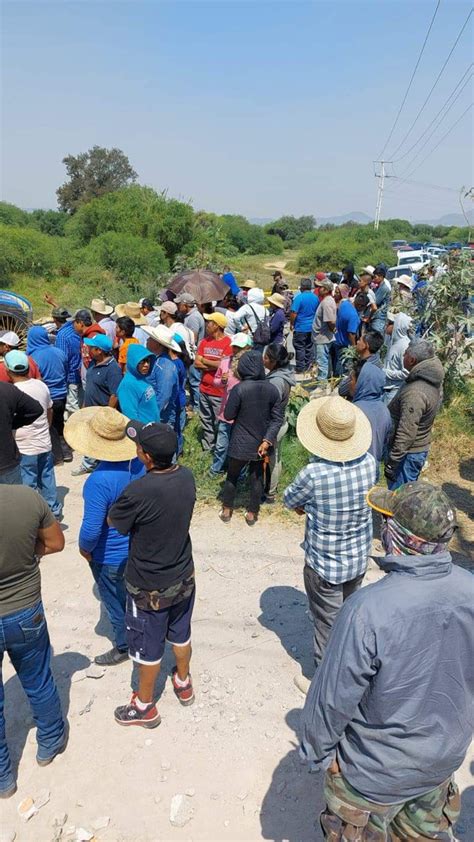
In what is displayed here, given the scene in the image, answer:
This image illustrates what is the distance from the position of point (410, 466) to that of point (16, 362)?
366cm

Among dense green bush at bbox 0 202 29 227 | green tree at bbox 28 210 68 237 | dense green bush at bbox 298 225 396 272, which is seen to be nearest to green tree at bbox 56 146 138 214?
green tree at bbox 28 210 68 237

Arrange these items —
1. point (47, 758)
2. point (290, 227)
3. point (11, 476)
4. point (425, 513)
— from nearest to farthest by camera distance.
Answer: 1. point (425, 513)
2. point (47, 758)
3. point (11, 476)
4. point (290, 227)

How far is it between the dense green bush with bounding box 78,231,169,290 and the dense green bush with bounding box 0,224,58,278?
135 cm

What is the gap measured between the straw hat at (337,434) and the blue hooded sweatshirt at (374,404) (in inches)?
48.2

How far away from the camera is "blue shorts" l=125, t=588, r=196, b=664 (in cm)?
297

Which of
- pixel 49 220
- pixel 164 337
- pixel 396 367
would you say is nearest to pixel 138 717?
pixel 164 337

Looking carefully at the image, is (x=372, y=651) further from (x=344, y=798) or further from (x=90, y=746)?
(x=90, y=746)

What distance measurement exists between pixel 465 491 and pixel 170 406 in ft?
11.8

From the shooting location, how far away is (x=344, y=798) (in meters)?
1.95

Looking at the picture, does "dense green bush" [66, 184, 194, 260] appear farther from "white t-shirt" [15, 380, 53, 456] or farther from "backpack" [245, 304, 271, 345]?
"white t-shirt" [15, 380, 53, 456]

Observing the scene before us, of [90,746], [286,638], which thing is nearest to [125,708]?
[90,746]

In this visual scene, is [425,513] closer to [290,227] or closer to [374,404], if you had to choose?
[374,404]

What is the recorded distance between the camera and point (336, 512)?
298cm

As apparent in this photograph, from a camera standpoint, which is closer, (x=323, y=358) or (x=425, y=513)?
(x=425, y=513)
